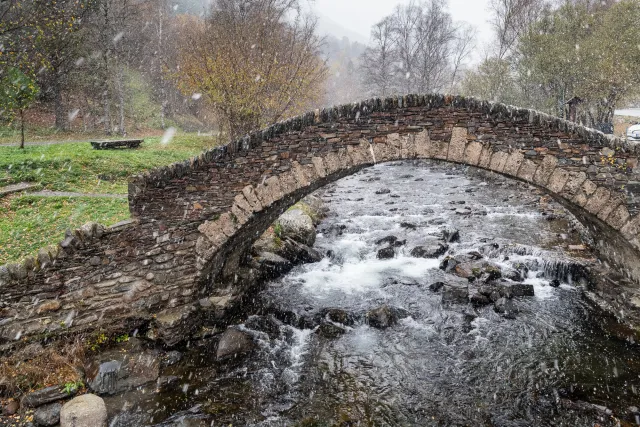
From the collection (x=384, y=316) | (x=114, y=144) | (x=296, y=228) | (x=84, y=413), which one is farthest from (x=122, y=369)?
(x=114, y=144)

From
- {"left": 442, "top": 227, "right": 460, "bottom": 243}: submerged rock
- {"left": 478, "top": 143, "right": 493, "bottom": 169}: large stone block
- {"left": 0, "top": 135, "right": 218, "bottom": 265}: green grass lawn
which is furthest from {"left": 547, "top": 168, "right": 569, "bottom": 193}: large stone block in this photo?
{"left": 0, "top": 135, "right": 218, "bottom": 265}: green grass lawn

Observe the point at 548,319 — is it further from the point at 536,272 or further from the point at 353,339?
the point at 353,339

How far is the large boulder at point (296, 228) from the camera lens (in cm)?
1162

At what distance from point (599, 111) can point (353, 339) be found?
63.1ft

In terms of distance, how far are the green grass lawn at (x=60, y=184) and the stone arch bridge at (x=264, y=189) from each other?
1.49 m

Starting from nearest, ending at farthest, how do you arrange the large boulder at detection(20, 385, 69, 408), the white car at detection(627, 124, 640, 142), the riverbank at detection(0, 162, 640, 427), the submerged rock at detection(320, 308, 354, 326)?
1. the large boulder at detection(20, 385, 69, 408)
2. the riverbank at detection(0, 162, 640, 427)
3. the submerged rock at detection(320, 308, 354, 326)
4. the white car at detection(627, 124, 640, 142)

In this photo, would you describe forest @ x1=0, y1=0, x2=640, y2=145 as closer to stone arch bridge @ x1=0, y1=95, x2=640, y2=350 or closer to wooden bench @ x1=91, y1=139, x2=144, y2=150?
wooden bench @ x1=91, y1=139, x2=144, y2=150

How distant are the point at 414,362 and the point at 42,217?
8377 mm

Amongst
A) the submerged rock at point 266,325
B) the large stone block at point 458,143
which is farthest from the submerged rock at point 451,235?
the submerged rock at point 266,325

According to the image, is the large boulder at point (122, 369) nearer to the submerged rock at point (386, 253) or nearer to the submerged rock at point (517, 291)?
the submerged rock at point (386, 253)

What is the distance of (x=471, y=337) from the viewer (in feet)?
24.6

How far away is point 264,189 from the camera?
7.20 meters

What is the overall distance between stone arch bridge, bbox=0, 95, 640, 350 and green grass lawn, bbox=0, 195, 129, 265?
1.53 metres

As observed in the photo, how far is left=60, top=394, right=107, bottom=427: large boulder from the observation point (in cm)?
539
